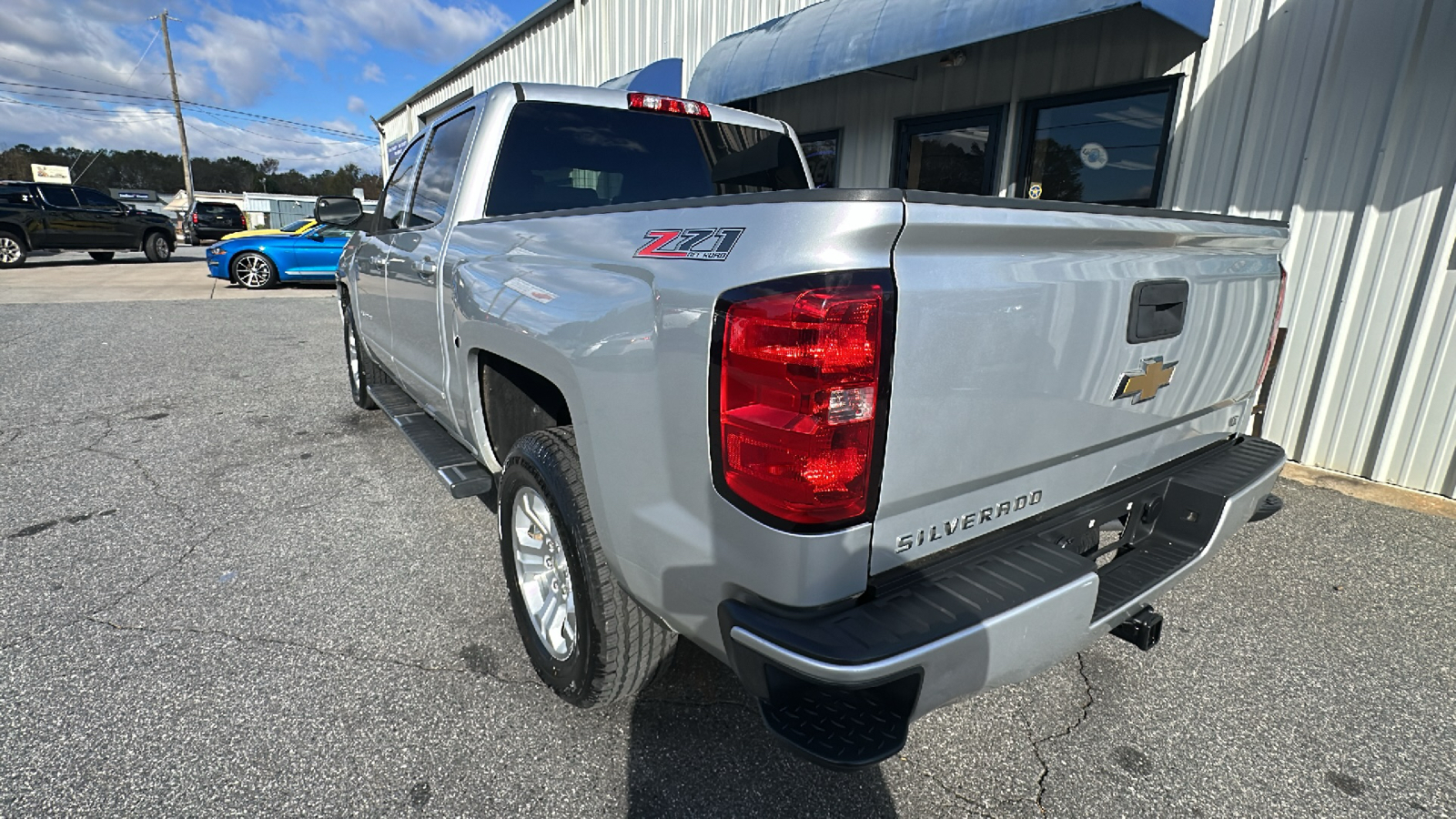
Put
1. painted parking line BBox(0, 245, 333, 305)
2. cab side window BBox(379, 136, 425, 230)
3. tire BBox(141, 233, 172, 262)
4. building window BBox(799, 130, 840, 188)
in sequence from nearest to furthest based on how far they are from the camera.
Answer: cab side window BBox(379, 136, 425, 230), building window BBox(799, 130, 840, 188), painted parking line BBox(0, 245, 333, 305), tire BBox(141, 233, 172, 262)

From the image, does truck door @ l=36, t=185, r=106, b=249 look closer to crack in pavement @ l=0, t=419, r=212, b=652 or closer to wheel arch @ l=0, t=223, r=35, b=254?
wheel arch @ l=0, t=223, r=35, b=254

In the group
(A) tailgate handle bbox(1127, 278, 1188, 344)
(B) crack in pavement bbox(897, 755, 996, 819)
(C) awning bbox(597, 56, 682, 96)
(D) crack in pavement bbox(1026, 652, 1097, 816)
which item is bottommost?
(B) crack in pavement bbox(897, 755, 996, 819)

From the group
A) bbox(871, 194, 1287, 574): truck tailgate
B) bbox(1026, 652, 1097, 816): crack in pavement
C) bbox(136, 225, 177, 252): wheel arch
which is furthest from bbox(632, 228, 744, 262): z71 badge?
bbox(136, 225, 177, 252): wheel arch

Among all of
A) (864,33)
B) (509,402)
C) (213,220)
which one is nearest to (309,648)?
(509,402)

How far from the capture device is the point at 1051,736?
220cm

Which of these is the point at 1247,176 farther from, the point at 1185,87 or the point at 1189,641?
the point at 1189,641

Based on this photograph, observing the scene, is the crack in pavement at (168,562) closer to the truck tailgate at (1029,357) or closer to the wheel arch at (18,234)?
the truck tailgate at (1029,357)

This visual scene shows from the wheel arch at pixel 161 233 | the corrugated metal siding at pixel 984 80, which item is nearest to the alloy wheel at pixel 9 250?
the wheel arch at pixel 161 233

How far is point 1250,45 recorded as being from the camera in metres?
4.52

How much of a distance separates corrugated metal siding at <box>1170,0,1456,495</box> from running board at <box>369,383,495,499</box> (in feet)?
16.5

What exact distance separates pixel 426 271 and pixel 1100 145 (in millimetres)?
5052

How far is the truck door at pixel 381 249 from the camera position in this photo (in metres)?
3.82

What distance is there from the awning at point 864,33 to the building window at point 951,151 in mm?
1272

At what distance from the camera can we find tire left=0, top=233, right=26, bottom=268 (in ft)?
54.2
